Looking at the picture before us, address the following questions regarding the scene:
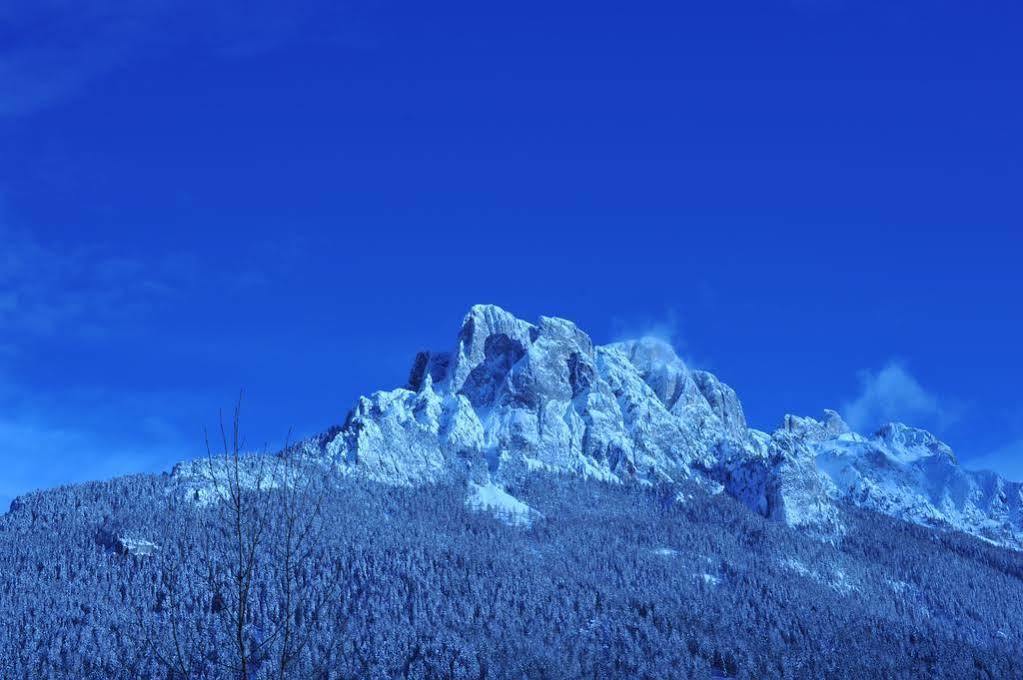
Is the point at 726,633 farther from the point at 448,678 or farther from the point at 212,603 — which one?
the point at 212,603

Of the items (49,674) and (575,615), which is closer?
(49,674)

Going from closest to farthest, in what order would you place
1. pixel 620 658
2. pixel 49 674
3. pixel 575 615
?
pixel 49 674, pixel 620 658, pixel 575 615

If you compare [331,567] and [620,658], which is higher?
[331,567]

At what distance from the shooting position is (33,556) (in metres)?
195

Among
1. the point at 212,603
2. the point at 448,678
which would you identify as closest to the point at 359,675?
the point at 448,678

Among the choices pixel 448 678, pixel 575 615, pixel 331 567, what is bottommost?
pixel 448 678

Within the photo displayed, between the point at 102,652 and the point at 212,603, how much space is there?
21728 millimetres

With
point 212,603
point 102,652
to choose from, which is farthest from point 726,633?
point 102,652

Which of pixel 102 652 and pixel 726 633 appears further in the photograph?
Answer: pixel 726 633

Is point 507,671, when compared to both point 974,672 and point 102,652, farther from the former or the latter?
point 974,672

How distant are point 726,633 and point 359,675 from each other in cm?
7780

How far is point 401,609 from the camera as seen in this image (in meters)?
176

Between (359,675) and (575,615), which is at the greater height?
(575,615)

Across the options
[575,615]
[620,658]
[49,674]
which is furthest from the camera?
[575,615]
